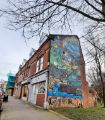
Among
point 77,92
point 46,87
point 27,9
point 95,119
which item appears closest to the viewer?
point 27,9

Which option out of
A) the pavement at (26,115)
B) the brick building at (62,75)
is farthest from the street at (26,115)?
the brick building at (62,75)

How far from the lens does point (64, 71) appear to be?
21328mm

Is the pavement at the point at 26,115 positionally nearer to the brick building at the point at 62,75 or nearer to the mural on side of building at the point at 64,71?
the brick building at the point at 62,75

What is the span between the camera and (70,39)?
23047 millimetres

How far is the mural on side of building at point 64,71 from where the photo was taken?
20.0m

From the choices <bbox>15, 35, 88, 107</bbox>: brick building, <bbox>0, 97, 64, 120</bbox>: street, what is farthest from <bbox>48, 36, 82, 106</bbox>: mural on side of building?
<bbox>0, 97, 64, 120</bbox>: street

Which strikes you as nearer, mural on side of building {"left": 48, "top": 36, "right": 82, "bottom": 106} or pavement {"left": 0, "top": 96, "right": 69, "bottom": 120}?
pavement {"left": 0, "top": 96, "right": 69, "bottom": 120}

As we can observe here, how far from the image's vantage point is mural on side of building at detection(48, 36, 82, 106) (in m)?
20.0

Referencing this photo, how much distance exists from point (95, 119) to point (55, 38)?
37.0ft

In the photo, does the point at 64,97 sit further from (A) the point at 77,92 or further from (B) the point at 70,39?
(B) the point at 70,39

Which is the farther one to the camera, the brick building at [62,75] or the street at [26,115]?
the brick building at [62,75]

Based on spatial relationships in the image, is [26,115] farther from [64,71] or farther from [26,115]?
[64,71]

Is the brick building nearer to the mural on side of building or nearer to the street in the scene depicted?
the mural on side of building

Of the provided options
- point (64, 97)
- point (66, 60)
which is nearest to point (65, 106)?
point (64, 97)
